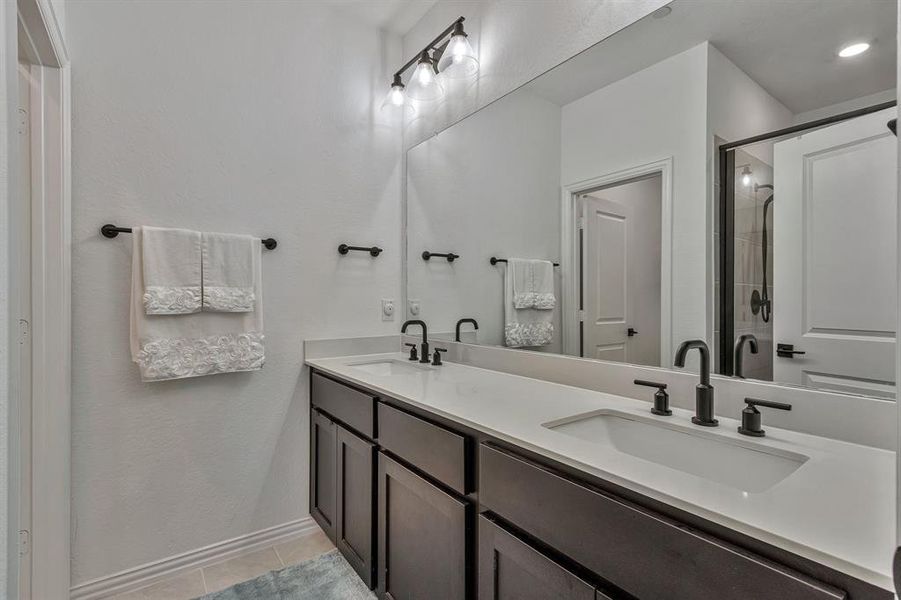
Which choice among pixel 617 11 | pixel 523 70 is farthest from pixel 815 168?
pixel 523 70

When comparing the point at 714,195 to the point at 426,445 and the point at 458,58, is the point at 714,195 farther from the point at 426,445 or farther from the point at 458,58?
the point at 458,58

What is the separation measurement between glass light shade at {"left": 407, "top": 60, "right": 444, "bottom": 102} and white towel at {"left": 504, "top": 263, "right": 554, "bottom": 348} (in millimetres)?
995

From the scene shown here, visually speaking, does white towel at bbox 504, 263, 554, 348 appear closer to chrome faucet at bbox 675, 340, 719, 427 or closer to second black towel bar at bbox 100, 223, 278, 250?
chrome faucet at bbox 675, 340, 719, 427

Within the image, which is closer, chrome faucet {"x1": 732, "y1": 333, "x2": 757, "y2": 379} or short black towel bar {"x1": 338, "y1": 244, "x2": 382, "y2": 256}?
chrome faucet {"x1": 732, "y1": 333, "x2": 757, "y2": 379}

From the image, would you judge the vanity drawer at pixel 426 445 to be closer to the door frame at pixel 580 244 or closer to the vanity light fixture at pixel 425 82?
the door frame at pixel 580 244

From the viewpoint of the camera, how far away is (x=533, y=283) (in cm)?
178

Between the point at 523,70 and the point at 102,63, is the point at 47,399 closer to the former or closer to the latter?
the point at 102,63

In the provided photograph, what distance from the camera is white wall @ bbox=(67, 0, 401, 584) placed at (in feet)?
5.49

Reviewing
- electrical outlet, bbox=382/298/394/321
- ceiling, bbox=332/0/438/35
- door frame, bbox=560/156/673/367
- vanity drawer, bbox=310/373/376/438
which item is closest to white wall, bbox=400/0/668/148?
ceiling, bbox=332/0/438/35

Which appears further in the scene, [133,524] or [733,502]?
[133,524]

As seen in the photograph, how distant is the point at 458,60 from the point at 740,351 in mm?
1600

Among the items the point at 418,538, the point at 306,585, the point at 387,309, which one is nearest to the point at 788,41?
the point at 418,538

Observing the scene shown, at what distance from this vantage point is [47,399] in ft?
4.93

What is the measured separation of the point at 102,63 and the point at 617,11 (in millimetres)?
1877
